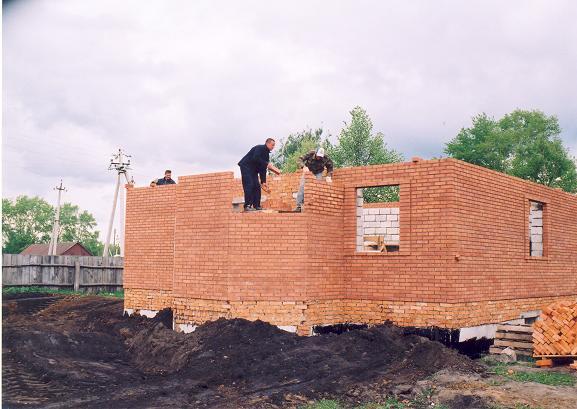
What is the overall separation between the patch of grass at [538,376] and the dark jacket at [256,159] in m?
5.47

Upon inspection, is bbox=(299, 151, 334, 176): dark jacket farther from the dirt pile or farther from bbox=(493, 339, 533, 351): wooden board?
bbox=(493, 339, 533, 351): wooden board

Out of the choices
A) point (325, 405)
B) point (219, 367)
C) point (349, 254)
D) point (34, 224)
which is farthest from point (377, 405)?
point (34, 224)

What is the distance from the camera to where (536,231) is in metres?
14.6

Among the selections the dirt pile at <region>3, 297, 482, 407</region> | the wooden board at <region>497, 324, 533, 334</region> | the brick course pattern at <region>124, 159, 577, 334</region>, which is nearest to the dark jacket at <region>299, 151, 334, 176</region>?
the brick course pattern at <region>124, 159, 577, 334</region>

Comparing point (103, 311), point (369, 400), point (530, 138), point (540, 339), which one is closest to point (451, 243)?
point (540, 339)

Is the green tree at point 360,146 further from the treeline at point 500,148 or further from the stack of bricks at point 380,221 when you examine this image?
the stack of bricks at point 380,221

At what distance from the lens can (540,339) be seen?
10.6 m

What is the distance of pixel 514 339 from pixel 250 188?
575 centimetres

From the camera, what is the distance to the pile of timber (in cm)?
1123

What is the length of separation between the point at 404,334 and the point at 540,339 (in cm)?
235

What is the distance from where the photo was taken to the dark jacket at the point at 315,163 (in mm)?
11938

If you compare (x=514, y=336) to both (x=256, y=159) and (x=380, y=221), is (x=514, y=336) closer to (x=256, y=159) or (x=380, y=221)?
(x=380, y=221)

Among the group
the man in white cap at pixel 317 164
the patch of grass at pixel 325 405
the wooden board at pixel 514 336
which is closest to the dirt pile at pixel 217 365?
the patch of grass at pixel 325 405

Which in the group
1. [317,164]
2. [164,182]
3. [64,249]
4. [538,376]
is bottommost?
[538,376]
